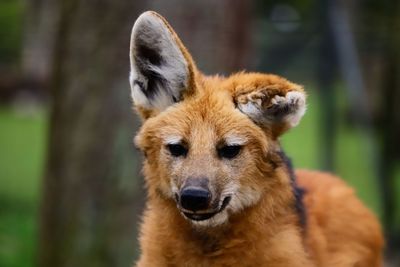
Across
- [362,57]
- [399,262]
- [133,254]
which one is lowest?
[399,262]

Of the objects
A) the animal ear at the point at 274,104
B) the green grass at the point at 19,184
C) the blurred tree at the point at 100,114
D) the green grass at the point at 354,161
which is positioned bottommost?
the green grass at the point at 19,184

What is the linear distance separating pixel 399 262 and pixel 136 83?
22.1 feet

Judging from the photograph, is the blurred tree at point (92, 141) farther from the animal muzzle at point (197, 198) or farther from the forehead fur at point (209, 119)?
the animal muzzle at point (197, 198)

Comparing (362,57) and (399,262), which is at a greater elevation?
(362,57)

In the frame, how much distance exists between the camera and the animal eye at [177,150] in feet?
15.2

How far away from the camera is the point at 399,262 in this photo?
36.4 ft

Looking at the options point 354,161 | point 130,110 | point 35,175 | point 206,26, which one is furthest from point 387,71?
point 35,175

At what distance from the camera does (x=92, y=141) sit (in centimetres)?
784

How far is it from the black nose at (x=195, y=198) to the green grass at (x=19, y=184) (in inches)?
235

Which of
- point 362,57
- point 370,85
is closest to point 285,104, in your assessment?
point 362,57

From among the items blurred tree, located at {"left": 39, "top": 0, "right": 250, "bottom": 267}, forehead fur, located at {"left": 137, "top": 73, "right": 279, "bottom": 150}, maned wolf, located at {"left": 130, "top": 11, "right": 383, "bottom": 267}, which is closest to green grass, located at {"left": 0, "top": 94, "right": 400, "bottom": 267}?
blurred tree, located at {"left": 39, "top": 0, "right": 250, "bottom": 267}

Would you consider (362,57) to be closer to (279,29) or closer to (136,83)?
(279,29)

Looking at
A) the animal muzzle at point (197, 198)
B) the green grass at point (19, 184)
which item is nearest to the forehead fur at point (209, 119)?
the animal muzzle at point (197, 198)

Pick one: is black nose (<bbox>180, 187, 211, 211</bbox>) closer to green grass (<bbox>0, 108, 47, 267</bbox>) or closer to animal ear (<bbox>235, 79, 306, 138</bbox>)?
animal ear (<bbox>235, 79, 306, 138</bbox>)
